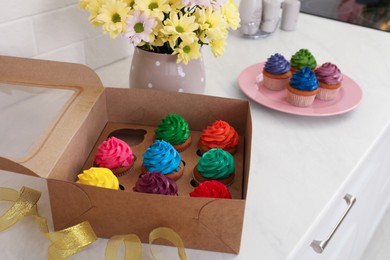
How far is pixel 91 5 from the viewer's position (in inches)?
34.2

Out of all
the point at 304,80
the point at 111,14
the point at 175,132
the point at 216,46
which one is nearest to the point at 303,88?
the point at 304,80

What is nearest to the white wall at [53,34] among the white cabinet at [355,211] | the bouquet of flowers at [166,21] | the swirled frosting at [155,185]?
the bouquet of flowers at [166,21]

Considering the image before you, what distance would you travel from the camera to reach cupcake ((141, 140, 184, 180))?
2.57ft

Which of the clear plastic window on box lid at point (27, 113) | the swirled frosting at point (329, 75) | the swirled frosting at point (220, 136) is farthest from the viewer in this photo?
the swirled frosting at point (329, 75)

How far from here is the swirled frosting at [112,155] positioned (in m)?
0.80

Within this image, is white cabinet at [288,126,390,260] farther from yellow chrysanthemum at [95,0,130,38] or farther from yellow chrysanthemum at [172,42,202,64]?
yellow chrysanthemum at [95,0,130,38]

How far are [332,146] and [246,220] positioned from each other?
0.30 meters

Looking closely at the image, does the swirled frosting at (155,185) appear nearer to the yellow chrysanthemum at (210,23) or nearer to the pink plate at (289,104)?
the yellow chrysanthemum at (210,23)

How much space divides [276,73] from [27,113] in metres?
0.57

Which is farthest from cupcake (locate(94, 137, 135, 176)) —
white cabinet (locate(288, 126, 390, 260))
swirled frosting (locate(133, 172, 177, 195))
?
white cabinet (locate(288, 126, 390, 260))

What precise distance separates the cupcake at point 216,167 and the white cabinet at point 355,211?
159mm

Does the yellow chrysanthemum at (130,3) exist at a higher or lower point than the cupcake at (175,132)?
higher

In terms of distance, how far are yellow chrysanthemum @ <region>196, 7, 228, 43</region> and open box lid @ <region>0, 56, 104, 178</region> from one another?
22 centimetres

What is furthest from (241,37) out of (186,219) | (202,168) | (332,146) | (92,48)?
(186,219)
